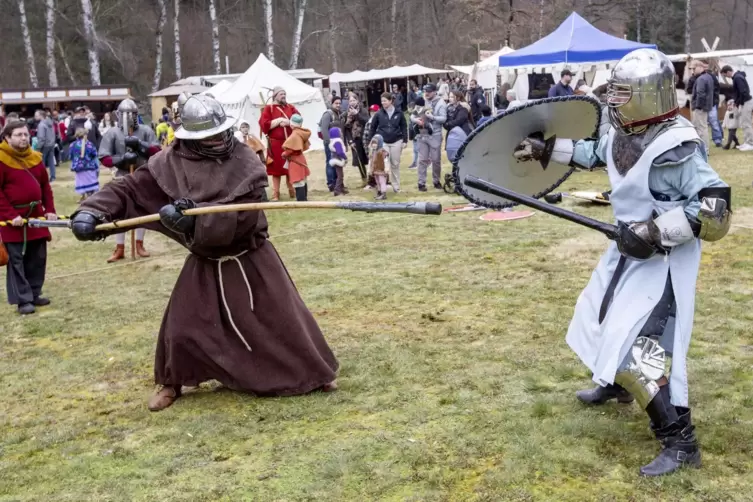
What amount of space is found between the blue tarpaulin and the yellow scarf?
11.9m

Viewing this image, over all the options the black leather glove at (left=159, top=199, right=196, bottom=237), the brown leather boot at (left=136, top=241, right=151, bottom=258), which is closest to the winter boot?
the black leather glove at (left=159, top=199, right=196, bottom=237)

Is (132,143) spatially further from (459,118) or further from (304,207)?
(459,118)

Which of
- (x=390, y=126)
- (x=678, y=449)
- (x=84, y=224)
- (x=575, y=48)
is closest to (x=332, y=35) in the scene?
(x=575, y=48)

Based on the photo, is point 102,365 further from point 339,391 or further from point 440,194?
point 440,194

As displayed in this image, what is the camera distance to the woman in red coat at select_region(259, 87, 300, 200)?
12.3 m

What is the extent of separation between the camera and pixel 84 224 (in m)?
4.25

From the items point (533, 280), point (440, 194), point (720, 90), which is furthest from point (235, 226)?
point (720, 90)

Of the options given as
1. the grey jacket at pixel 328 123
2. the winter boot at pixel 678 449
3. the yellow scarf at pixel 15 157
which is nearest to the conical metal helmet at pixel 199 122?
the winter boot at pixel 678 449

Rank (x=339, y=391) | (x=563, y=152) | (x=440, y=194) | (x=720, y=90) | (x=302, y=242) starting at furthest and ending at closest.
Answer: (x=720, y=90) < (x=440, y=194) < (x=302, y=242) < (x=339, y=391) < (x=563, y=152)

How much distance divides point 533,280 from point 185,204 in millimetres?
3648

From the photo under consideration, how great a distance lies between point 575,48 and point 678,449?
45.7ft

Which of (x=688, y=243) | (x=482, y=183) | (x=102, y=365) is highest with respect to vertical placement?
(x=482, y=183)

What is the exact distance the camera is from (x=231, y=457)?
3.93 metres

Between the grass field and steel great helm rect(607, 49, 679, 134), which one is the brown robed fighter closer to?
the grass field
